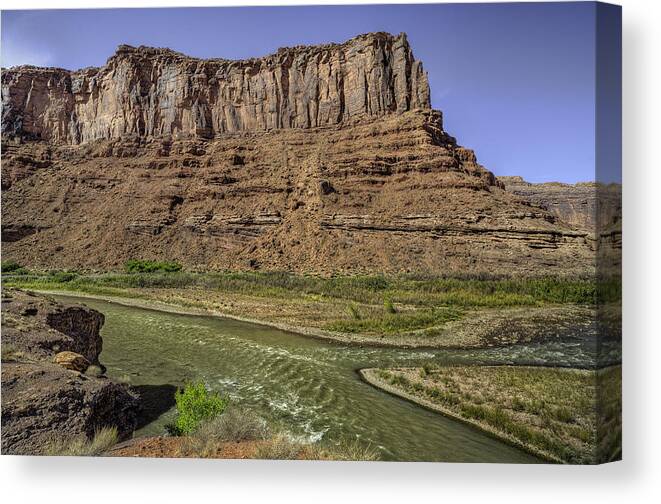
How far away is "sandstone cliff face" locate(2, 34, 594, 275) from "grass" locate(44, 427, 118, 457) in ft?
9.74

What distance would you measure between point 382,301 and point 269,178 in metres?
15.7

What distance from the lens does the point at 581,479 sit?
14.5 feet

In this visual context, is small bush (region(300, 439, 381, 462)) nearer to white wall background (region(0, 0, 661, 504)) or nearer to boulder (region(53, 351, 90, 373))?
white wall background (region(0, 0, 661, 504))

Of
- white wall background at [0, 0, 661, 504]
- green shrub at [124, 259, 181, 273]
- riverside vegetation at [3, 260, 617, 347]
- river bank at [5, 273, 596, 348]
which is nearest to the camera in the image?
white wall background at [0, 0, 661, 504]

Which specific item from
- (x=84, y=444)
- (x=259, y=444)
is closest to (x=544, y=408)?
(x=259, y=444)

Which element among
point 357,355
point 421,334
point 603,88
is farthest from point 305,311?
point 603,88

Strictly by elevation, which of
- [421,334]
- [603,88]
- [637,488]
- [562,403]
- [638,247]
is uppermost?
[603,88]

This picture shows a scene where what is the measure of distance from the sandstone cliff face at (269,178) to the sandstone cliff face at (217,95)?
0.35ft

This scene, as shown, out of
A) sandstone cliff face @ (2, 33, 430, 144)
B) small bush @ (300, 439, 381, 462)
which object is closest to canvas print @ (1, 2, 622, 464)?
small bush @ (300, 439, 381, 462)

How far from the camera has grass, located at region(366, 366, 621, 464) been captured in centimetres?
451

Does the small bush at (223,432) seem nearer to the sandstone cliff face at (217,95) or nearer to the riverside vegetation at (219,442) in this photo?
the riverside vegetation at (219,442)

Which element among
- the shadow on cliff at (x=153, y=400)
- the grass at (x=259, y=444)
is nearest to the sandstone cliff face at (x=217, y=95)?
the shadow on cliff at (x=153, y=400)
